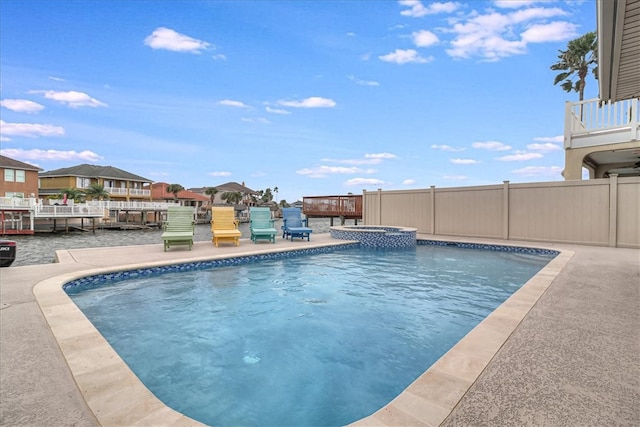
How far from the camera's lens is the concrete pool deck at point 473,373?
180 cm

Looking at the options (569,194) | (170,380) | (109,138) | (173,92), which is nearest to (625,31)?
(170,380)

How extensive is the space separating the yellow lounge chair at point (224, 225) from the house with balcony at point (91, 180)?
34756 mm

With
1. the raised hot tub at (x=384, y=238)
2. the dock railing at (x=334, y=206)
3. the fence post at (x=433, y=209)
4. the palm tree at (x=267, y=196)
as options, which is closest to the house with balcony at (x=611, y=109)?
the fence post at (x=433, y=209)

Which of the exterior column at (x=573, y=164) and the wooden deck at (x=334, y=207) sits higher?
the exterior column at (x=573, y=164)

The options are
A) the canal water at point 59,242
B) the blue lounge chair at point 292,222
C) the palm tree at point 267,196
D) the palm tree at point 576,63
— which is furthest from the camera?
the palm tree at point 267,196

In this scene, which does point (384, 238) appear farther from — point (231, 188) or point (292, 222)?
point (231, 188)

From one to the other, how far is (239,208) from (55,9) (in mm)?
47577

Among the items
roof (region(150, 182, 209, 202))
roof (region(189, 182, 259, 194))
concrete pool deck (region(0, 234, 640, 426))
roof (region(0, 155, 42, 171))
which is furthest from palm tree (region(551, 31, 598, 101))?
roof (region(189, 182, 259, 194))

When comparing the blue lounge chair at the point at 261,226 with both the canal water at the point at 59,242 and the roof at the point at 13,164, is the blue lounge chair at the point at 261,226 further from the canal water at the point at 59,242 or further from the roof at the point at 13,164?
the roof at the point at 13,164

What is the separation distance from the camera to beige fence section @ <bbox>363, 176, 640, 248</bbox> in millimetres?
9281

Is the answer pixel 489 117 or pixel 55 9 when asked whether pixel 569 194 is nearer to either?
pixel 489 117

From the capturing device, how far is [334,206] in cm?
1978

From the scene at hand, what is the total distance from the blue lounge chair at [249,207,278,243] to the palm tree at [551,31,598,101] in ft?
75.8

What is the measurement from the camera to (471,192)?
12.2m
